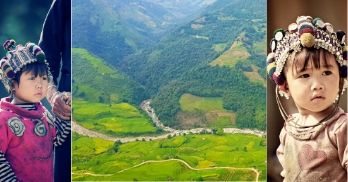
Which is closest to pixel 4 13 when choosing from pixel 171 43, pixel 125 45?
pixel 125 45

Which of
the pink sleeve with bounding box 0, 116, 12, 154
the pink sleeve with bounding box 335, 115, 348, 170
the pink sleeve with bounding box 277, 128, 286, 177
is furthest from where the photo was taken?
the pink sleeve with bounding box 0, 116, 12, 154

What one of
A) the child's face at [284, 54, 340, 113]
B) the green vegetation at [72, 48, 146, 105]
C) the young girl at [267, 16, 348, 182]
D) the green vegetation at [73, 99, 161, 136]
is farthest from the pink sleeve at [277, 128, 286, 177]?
the green vegetation at [72, 48, 146, 105]

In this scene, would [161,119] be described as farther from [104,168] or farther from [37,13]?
[37,13]

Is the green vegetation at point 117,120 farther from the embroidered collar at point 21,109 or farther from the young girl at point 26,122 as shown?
the embroidered collar at point 21,109

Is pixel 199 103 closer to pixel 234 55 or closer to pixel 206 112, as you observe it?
pixel 206 112

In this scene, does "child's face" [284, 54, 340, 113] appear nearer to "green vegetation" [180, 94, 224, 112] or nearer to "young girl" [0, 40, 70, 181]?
"green vegetation" [180, 94, 224, 112]

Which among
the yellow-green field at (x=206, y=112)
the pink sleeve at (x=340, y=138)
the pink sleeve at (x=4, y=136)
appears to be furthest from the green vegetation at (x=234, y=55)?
the pink sleeve at (x=4, y=136)

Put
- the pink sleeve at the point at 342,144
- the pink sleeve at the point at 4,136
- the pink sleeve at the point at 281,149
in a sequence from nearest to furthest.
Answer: the pink sleeve at the point at 342,144, the pink sleeve at the point at 281,149, the pink sleeve at the point at 4,136
